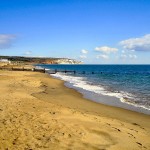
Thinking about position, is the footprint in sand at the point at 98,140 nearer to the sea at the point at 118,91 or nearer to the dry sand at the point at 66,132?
the dry sand at the point at 66,132

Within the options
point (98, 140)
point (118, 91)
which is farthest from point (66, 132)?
point (118, 91)

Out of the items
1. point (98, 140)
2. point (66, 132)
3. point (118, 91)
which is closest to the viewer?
point (98, 140)

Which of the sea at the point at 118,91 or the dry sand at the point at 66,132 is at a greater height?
the dry sand at the point at 66,132

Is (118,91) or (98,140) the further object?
(118,91)

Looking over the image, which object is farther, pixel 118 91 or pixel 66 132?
pixel 118 91

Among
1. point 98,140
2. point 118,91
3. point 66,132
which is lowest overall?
point 118,91

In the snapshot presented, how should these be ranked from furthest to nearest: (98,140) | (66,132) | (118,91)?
1. (118,91)
2. (66,132)
3. (98,140)

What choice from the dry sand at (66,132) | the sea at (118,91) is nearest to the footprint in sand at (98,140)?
the dry sand at (66,132)

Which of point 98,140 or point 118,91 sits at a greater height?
point 98,140

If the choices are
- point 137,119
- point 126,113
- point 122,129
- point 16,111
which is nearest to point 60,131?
point 122,129

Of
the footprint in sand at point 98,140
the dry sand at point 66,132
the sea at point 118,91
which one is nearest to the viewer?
the dry sand at point 66,132

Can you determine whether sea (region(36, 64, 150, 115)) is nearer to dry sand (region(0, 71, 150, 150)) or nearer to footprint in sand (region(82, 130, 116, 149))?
dry sand (region(0, 71, 150, 150))

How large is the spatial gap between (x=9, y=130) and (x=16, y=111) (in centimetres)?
353

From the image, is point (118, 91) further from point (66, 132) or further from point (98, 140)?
point (98, 140)
